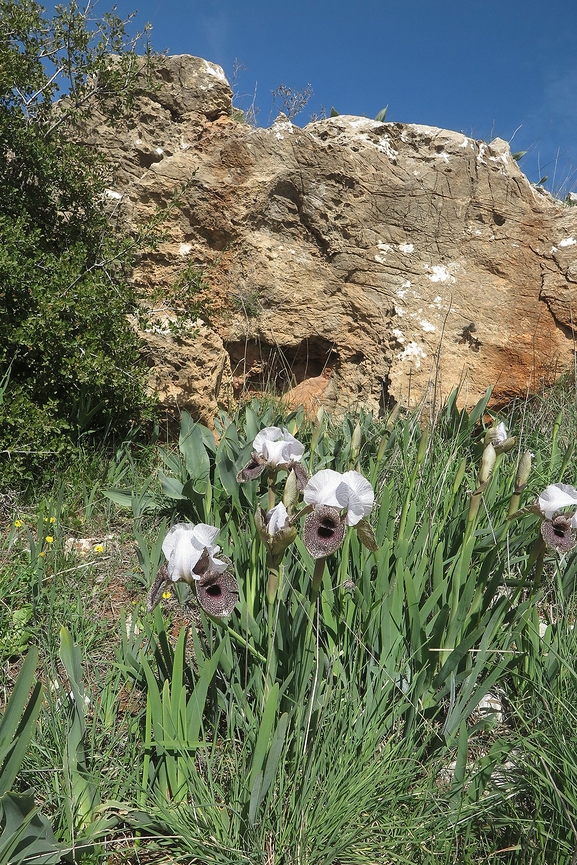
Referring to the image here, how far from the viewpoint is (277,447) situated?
1752 mm

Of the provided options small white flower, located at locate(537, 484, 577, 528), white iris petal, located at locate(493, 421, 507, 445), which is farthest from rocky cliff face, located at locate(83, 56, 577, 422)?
small white flower, located at locate(537, 484, 577, 528)

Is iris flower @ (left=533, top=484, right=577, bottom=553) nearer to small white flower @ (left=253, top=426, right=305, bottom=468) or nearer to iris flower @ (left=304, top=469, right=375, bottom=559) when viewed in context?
iris flower @ (left=304, top=469, right=375, bottom=559)

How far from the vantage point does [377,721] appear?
5.18 ft

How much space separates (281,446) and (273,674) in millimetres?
602

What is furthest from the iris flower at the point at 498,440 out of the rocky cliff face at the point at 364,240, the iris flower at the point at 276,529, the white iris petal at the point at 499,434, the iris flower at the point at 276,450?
the rocky cliff face at the point at 364,240

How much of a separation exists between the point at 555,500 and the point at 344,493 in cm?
62

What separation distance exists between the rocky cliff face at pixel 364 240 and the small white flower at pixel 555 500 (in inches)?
89.8

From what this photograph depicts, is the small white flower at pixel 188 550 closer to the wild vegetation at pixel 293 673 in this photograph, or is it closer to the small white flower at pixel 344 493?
the wild vegetation at pixel 293 673

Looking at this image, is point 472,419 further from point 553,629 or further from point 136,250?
point 136,250

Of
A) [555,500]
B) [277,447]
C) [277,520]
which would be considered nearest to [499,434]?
[555,500]

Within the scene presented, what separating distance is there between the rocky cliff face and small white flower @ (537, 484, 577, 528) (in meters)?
2.28

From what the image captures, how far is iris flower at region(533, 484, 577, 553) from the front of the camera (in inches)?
61.2

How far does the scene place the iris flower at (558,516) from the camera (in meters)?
1.55

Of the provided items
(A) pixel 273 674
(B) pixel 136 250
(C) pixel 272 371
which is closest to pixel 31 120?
(B) pixel 136 250
